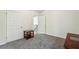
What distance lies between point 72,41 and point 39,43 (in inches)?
22.8

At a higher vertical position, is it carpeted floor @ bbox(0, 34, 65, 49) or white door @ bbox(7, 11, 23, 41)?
white door @ bbox(7, 11, 23, 41)

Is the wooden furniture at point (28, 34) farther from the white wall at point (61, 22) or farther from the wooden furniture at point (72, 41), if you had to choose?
the wooden furniture at point (72, 41)

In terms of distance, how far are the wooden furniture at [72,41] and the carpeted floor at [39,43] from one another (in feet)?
0.28

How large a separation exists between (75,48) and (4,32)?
1.26 metres

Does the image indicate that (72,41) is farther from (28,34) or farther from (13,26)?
(13,26)

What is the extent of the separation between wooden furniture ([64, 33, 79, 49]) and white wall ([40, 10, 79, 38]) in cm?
7

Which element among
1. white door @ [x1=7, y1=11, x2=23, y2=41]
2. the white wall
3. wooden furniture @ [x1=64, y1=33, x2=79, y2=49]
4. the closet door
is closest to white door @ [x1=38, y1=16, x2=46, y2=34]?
the white wall

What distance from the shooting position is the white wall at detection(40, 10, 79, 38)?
1.47 m

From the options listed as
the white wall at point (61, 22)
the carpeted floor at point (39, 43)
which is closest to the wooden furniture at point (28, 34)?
the carpeted floor at point (39, 43)

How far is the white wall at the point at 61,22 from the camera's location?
57.9 inches

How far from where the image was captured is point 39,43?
5.07 feet

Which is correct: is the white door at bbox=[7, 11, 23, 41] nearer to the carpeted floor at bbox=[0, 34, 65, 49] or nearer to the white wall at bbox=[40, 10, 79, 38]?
the carpeted floor at bbox=[0, 34, 65, 49]
